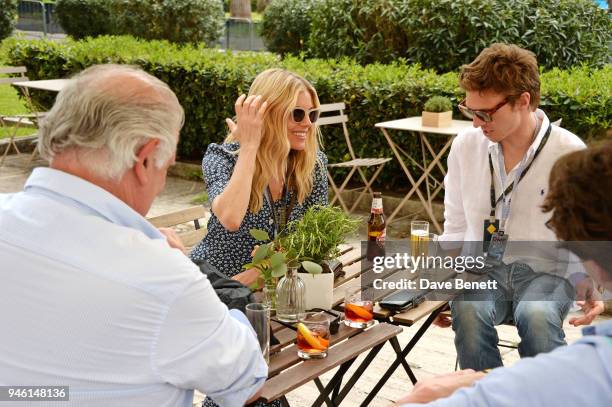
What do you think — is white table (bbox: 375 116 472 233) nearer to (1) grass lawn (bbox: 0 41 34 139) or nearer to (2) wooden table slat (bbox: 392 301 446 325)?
(2) wooden table slat (bbox: 392 301 446 325)

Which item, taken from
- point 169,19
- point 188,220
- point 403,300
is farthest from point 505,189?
point 169,19

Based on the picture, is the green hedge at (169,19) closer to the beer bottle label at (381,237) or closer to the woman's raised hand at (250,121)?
the woman's raised hand at (250,121)

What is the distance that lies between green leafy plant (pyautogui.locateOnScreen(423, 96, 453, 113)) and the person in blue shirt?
5288 millimetres

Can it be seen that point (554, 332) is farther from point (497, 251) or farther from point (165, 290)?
point (165, 290)

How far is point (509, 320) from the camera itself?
366 cm

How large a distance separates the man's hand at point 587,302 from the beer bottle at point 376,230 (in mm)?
825

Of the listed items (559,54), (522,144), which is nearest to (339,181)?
(559,54)

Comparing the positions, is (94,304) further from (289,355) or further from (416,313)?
(416,313)

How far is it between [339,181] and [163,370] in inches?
262

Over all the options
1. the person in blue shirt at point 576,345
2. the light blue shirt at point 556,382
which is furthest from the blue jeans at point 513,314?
the light blue shirt at point 556,382

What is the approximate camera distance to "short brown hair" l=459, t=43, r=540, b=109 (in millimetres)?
3576

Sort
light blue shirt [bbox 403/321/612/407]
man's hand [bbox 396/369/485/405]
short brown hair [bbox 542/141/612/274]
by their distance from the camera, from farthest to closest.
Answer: man's hand [bbox 396/369/485/405] < short brown hair [bbox 542/141/612/274] < light blue shirt [bbox 403/321/612/407]

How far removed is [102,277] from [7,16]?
18233 mm

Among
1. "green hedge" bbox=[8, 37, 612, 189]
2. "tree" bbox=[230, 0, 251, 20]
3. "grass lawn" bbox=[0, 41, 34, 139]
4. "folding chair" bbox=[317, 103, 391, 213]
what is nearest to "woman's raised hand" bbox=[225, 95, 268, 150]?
"green hedge" bbox=[8, 37, 612, 189]
